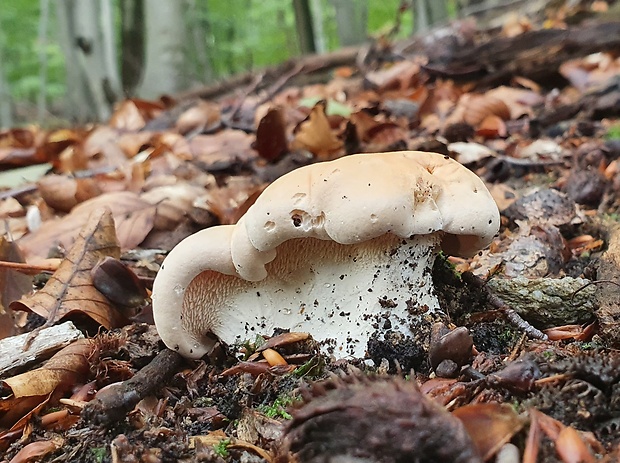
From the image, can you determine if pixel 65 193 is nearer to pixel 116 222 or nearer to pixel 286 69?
pixel 116 222

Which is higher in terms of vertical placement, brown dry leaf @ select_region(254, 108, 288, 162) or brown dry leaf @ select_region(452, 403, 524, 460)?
brown dry leaf @ select_region(254, 108, 288, 162)

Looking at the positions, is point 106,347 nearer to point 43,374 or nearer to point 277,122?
point 43,374

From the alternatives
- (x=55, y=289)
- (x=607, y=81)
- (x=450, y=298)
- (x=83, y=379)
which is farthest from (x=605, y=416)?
(x=607, y=81)

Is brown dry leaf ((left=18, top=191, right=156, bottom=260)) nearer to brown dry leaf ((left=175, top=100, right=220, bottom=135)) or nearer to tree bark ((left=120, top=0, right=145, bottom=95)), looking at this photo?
brown dry leaf ((left=175, top=100, right=220, bottom=135))

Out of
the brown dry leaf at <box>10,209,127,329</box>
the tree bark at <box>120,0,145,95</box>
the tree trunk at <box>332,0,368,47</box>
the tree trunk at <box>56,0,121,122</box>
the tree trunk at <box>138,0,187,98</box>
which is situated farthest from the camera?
the tree bark at <box>120,0,145,95</box>

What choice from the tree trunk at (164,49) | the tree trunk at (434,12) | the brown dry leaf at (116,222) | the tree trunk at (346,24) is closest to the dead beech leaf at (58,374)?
the brown dry leaf at (116,222)

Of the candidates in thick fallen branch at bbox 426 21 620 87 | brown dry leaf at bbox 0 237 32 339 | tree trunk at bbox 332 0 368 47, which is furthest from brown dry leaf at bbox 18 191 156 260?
tree trunk at bbox 332 0 368 47

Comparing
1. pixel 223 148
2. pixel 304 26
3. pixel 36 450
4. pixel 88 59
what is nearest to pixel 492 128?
pixel 223 148
